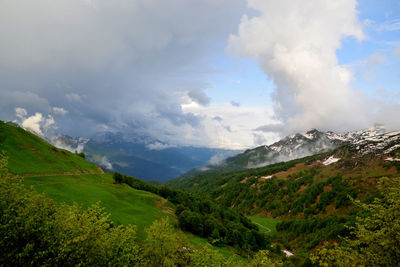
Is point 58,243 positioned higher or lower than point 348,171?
lower

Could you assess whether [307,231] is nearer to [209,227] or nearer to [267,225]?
[267,225]

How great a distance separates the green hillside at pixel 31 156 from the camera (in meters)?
75.8

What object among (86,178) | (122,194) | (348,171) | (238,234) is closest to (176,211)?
(122,194)

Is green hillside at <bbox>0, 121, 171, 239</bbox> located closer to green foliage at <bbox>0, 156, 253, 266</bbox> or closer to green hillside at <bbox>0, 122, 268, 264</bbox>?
green hillside at <bbox>0, 122, 268, 264</bbox>

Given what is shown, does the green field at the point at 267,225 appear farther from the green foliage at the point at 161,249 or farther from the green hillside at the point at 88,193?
the green foliage at the point at 161,249

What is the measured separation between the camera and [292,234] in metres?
133

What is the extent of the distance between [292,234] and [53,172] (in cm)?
14436

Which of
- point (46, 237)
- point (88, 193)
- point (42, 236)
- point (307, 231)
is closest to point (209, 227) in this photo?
point (88, 193)

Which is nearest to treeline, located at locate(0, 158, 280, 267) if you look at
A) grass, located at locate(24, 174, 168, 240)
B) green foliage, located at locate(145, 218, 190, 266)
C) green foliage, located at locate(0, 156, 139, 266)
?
green foliage, located at locate(0, 156, 139, 266)

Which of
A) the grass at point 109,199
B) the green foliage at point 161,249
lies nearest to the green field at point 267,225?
the grass at point 109,199

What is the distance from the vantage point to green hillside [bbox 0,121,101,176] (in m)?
75.8

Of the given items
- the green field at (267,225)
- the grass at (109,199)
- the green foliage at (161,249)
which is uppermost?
the green foliage at (161,249)

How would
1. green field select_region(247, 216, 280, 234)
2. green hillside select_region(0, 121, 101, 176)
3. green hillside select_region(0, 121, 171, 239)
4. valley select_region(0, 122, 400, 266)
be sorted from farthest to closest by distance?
green field select_region(247, 216, 280, 234) < green hillside select_region(0, 121, 101, 176) < valley select_region(0, 122, 400, 266) < green hillside select_region(0, 121, 171, 239)

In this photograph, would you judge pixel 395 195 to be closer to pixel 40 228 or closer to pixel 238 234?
pixel 40 228
